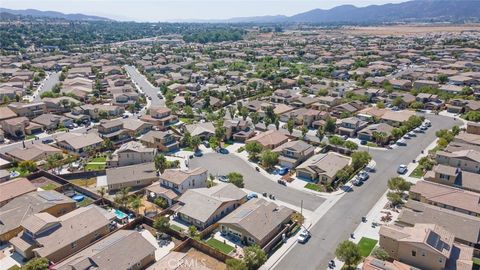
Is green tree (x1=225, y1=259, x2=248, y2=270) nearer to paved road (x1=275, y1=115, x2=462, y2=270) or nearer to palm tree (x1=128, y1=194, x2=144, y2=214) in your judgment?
paved road (x1=275, y1=115, x2=462, y2=270)

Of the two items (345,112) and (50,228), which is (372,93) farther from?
(50,228)

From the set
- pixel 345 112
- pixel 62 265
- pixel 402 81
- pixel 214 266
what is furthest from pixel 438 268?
pixel 402 81

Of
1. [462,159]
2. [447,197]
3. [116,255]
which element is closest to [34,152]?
[116,255]

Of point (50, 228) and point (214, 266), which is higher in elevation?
point (50, 228)

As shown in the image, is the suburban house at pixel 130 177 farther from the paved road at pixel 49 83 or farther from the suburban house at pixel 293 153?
the paved road at pixel 49 83

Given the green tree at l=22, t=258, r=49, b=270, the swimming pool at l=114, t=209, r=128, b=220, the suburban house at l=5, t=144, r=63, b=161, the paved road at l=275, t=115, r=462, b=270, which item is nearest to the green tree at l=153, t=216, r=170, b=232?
the swimming pool at l=114, t=209, r=128, b=220

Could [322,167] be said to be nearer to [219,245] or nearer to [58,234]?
[219,245]

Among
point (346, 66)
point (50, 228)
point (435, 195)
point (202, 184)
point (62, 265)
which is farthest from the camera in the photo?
point (346, 66)

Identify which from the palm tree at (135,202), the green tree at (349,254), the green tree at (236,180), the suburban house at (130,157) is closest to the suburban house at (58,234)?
the palm tree at (135,202)
